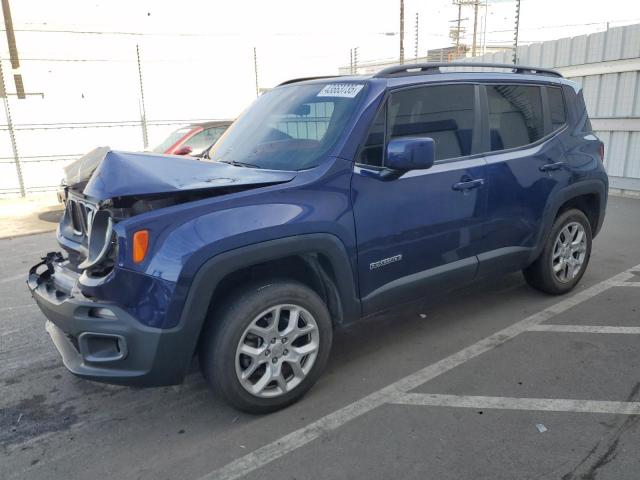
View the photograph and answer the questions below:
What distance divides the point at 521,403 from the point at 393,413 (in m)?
0.77

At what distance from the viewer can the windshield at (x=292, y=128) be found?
330 centimetres

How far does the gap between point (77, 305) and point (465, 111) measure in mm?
2842

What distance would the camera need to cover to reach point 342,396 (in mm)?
3232

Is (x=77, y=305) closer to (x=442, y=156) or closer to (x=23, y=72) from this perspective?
(x=442, y=156)

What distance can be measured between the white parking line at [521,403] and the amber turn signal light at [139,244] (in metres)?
1.71

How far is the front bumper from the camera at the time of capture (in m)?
2.61

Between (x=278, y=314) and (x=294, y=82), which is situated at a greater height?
(x=294, y=82)

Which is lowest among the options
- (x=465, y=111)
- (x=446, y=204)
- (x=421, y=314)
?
(x=421, y=314)

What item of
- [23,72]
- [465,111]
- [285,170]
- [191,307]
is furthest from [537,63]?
[23,72]

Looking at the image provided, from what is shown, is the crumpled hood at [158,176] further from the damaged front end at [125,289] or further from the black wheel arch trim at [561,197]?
the black wheel arch trim at [561,197]

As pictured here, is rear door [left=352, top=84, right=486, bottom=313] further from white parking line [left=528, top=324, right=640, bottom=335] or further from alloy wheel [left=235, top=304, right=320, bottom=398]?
white parking line [left=528, top=324, right=640, bottom=335]

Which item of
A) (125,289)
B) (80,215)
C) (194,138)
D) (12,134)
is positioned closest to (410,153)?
(125,289)

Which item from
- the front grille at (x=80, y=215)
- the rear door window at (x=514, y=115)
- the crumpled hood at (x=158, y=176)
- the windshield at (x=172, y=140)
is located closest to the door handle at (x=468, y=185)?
the rear door window at (x=514, y=115)

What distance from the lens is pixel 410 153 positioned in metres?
3.09
